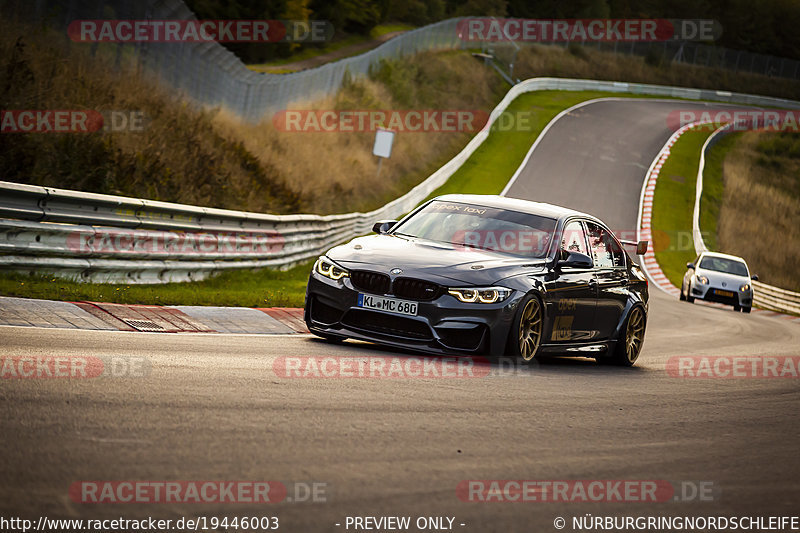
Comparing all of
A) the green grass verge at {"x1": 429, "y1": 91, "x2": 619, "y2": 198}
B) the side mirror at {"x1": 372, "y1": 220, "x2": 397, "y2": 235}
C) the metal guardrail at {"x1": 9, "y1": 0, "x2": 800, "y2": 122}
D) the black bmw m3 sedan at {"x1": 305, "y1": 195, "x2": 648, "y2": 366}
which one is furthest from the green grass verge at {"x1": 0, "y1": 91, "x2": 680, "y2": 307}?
the green grass verge at {"x1": 429, "y1": 91, "x2": 619, "y2": 198}

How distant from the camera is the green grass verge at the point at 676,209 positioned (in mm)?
36875

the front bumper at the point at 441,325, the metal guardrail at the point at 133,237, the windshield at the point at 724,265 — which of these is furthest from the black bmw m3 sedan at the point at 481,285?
the windshield at the point at 724,265

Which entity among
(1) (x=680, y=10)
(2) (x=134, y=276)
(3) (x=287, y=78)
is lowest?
(2) (x=134, y=276)

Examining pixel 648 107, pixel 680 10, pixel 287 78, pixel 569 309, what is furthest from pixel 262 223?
pixel 680 10

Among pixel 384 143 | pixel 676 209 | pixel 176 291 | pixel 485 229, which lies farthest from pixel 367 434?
pixel 676 209

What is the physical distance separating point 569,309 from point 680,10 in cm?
11472

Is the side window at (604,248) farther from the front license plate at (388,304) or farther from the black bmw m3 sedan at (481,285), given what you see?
the front license plate at (388,304)

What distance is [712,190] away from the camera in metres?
47.2

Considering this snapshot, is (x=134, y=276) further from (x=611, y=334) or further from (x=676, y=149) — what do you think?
(x=676, y=149)

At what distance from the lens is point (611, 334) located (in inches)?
446

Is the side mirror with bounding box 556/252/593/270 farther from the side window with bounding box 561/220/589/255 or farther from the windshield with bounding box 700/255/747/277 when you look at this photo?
the windshield with bounding box 700/255/747/277

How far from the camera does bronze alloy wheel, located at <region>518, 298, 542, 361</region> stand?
9.28 m

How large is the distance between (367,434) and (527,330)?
13.2 ft

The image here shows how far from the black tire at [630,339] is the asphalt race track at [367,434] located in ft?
4.52
